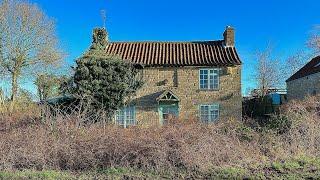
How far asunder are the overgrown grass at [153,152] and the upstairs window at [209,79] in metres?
15.7

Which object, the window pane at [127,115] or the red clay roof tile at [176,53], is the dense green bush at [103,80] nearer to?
the window pane at [127,115]

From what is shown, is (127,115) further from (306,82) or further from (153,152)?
(306,82)

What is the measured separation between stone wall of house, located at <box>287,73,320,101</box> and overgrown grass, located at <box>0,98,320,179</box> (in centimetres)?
2160

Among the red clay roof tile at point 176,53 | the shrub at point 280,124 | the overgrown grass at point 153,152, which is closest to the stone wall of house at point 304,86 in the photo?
the red clay roof tile at point 176,53

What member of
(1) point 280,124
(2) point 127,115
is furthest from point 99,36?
(1) point 280,124

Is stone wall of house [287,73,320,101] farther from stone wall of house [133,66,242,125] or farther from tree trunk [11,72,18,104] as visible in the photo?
tree trunk [11,72,18,104]

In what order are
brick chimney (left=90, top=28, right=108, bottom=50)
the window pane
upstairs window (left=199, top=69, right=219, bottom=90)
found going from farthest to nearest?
upstairs window (left=199, top=69, right=219, bottom=90), the window pane, brick chimney (left=90, top=28, right=108, bottom=50)

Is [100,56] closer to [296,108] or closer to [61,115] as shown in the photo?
[61,115]

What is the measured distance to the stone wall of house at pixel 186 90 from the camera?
29.5m

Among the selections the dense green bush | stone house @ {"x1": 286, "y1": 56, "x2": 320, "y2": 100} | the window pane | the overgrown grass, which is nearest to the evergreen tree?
the dense green bush

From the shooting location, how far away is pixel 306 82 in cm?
3962

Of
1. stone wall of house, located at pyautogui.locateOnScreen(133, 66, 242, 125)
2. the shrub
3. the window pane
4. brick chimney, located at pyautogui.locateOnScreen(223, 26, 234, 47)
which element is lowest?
the shrub

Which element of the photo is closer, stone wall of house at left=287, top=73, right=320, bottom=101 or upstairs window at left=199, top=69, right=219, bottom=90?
upstairs window at left=199, top=69, right=219, bottom=90

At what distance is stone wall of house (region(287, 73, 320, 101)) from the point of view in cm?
3625
